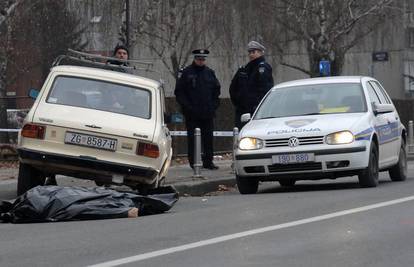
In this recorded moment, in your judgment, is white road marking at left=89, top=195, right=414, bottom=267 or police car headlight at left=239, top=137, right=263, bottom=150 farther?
police car headlight at left=239, top=137, right=263, bottom=150

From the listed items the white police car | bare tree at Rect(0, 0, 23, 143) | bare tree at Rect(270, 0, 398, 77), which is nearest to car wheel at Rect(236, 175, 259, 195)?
the white police car

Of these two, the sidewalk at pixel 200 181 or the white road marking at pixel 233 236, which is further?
the sidewalk at pixel 200 181

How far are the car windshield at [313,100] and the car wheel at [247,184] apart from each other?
3.53ft

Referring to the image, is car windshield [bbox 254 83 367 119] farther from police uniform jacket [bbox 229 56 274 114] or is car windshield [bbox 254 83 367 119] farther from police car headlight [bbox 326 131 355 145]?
police uniform jacket [bbox 229 56 274 114]

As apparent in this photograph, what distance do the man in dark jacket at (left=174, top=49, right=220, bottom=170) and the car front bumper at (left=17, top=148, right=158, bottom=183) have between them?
16.3ft

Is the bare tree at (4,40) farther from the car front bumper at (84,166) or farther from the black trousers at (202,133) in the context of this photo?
the car front bumper at (84,166)

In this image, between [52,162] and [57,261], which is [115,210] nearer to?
[52,162]

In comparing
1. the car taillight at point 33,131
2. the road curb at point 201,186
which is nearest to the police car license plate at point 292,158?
the road curb at point 201,186

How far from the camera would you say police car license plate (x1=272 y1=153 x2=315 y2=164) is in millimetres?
14000

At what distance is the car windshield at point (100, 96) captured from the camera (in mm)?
13473

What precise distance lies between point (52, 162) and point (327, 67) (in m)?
19.4

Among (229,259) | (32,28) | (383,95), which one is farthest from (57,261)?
(32,28)

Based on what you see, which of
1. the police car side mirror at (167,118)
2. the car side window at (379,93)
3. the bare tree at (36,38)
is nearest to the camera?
the police car side mirror at (167,118)

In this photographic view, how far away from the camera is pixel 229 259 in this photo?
27.6 ft
